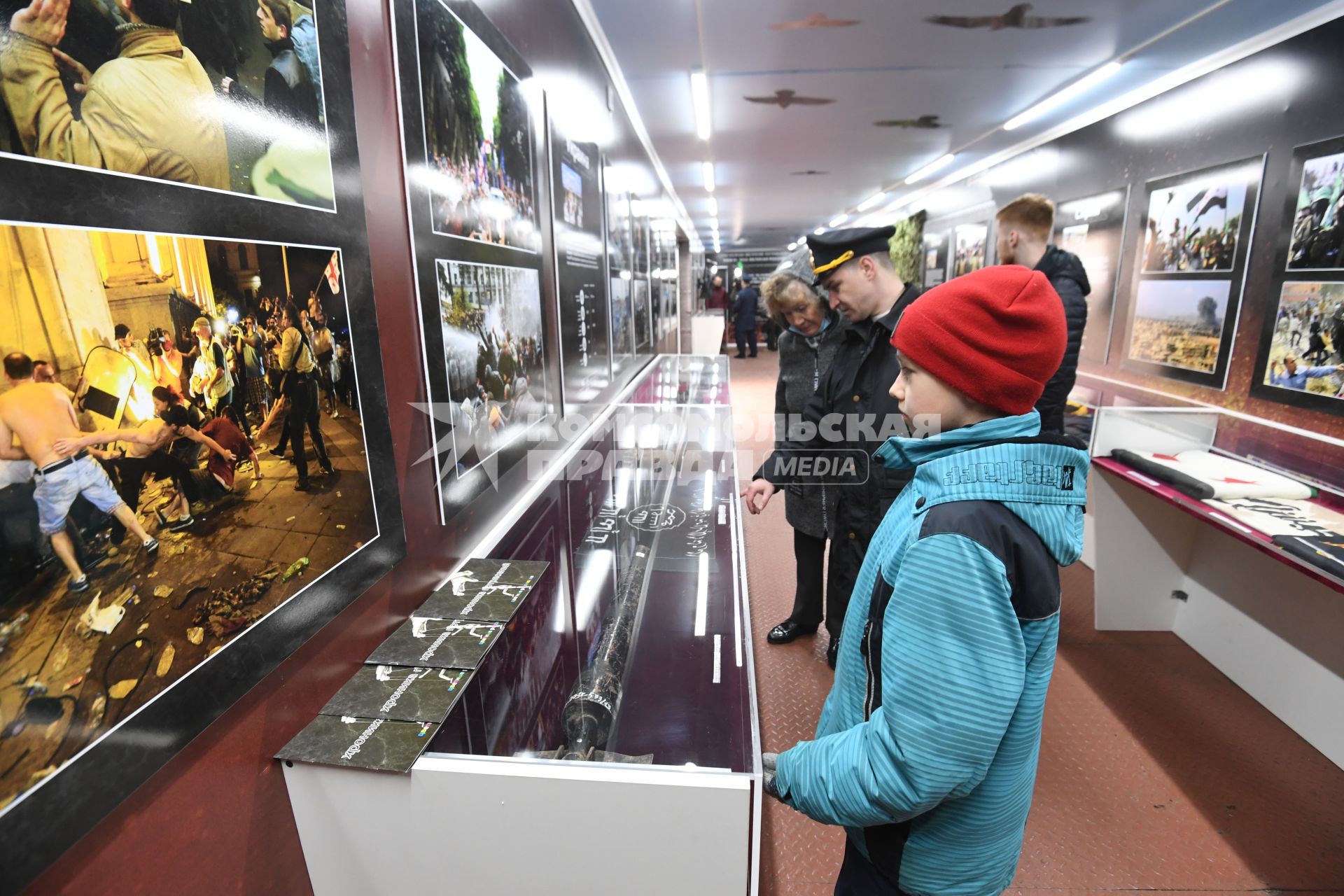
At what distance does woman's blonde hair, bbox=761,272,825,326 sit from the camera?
2414mm

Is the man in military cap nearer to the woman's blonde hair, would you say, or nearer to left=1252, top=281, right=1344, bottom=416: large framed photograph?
the woman's blonde hair

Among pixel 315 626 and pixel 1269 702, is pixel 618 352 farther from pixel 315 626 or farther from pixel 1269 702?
pixel 1269 702

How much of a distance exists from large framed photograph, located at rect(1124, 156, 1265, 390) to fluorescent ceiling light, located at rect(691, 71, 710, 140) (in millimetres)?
3109

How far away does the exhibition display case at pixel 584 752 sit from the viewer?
0.93m

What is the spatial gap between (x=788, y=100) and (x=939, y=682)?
4.85m

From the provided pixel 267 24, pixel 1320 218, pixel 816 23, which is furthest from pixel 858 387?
pixel 1320 218

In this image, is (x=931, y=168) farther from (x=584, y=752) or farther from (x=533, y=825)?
(x=533, y=825)

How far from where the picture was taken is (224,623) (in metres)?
0.82

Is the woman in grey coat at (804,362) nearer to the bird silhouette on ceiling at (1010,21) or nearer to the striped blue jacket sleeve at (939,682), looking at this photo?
the striped blue jacket sleeve at (939,682)

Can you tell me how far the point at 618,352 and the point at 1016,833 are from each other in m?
3.33

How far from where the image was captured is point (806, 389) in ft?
8.43

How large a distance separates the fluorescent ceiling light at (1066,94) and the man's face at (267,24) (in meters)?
4.82

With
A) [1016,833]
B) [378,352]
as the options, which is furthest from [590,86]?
[1016,833]

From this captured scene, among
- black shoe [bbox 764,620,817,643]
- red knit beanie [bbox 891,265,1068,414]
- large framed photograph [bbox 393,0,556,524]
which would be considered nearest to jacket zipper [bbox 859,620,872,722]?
red knit beanie [bbox 891,265,1068,414]
